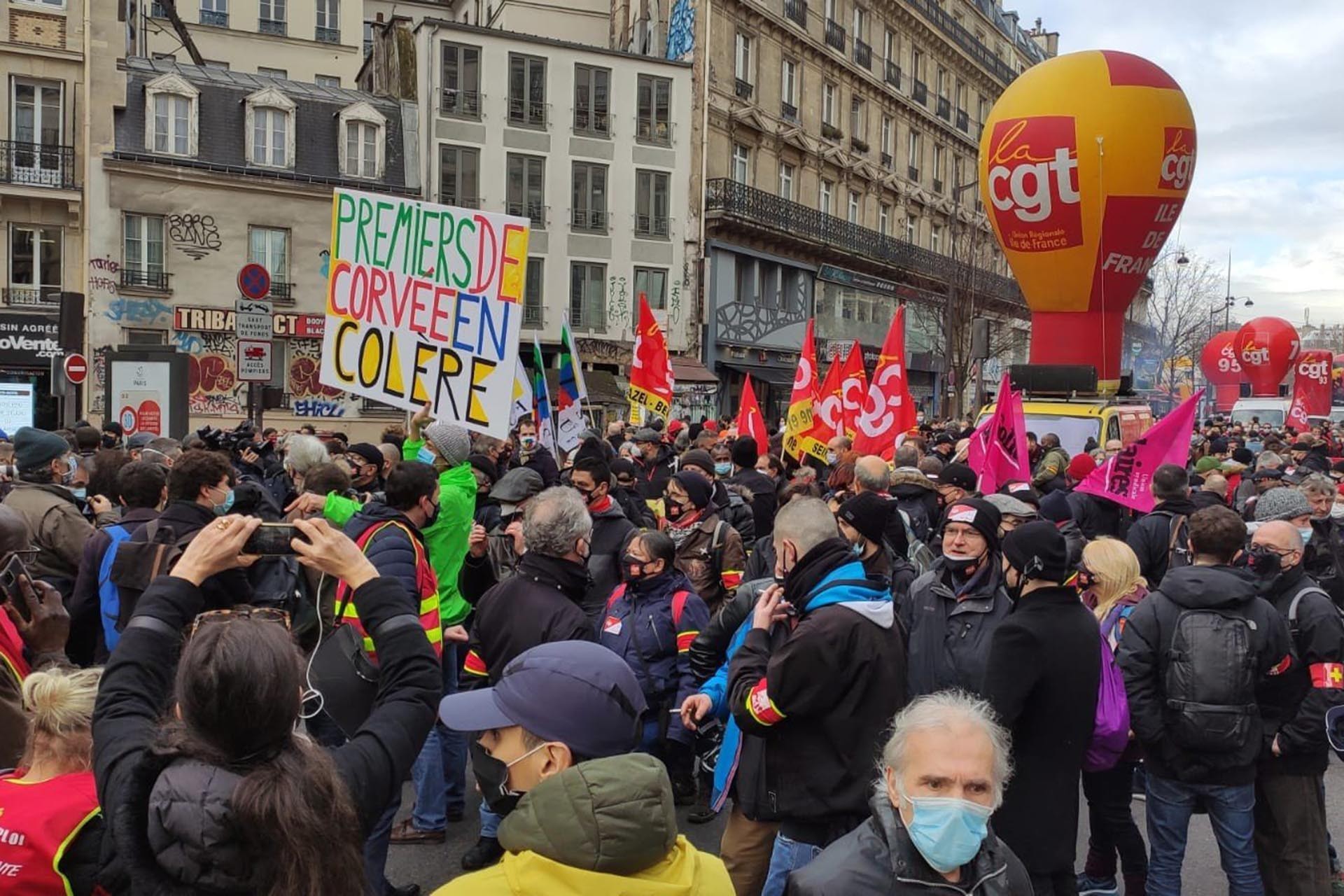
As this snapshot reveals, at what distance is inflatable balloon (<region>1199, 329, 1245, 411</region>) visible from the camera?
46.3m

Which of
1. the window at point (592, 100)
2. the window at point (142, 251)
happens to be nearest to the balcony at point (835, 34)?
the window at point (592, 100)

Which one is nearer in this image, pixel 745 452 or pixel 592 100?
pixel 745 452

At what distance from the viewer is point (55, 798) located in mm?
2377

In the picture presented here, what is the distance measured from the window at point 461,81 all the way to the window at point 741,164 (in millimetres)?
7877

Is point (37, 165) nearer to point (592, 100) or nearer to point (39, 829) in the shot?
point (592, 100)

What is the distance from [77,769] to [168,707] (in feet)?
1.00

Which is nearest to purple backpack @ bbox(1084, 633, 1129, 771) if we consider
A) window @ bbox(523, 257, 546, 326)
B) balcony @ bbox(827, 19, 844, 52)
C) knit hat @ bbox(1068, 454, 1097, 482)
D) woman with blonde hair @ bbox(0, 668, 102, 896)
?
woman with blonde hair @ bbox(0, 668, 102, 896)

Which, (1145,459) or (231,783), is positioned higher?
(1145,459)

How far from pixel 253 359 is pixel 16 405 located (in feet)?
27.1

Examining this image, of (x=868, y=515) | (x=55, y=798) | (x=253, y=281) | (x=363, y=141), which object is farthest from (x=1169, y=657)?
(x=363, y=141)

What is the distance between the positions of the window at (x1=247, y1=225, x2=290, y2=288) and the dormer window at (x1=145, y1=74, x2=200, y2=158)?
2.28 metres

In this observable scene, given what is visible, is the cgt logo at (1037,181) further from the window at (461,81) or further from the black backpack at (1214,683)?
the black backpack at (1214,683)

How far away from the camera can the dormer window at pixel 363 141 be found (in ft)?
88.5

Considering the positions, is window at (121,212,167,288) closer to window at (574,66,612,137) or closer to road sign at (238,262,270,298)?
window at (574,66,612,137)
